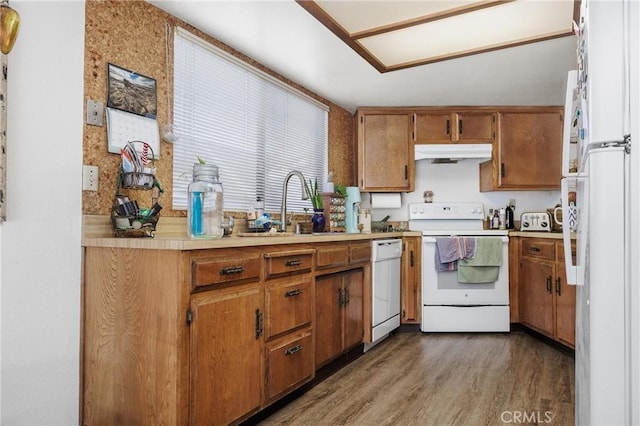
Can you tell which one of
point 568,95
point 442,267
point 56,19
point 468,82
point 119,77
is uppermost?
point 468,82

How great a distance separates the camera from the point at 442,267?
4102mm

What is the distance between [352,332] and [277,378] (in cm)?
104

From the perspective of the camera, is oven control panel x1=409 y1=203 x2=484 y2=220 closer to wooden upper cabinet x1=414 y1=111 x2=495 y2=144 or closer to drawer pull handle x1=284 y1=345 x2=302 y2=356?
wooden upper cabinet x1=414 y1=111 x2=495 y2=144

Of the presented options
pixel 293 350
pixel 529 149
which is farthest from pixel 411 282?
pixel 293 350

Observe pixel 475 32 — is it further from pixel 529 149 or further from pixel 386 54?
pixel 529 149

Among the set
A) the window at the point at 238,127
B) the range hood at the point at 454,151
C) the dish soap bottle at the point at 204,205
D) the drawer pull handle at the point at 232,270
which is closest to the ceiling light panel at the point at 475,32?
the window at the point at 238,127

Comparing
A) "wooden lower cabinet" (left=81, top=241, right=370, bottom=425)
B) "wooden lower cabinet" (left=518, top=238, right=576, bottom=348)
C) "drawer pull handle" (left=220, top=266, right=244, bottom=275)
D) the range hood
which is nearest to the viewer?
"wooden lower cabinet" (left=81, top=241, right=370, bottom=425)

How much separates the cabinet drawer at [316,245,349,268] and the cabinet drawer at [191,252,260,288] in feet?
2.16

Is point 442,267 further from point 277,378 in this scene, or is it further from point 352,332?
point 277,378

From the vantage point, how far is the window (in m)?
2.69

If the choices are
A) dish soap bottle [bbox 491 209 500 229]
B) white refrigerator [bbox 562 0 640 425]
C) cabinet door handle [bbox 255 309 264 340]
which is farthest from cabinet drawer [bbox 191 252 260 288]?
dish soap bottle [bbox 491 209 500 229]

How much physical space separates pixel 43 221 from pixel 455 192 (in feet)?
12.8

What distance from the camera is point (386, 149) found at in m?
4.60

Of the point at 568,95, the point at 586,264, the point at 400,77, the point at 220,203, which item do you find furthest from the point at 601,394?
the point at 400,77
